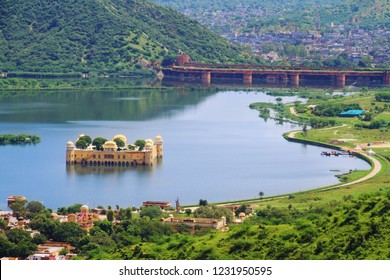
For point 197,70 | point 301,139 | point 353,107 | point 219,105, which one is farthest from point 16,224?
point 197,70

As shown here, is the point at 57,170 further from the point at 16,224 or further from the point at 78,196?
the point at 16,224

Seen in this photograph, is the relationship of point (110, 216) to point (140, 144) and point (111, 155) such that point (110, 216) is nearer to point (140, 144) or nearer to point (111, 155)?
point (111, 155)

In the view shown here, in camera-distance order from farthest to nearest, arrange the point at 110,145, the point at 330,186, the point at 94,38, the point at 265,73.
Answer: the point at 94,38 < the point at 265,73 < the point at 110,145 < the point at 330,186

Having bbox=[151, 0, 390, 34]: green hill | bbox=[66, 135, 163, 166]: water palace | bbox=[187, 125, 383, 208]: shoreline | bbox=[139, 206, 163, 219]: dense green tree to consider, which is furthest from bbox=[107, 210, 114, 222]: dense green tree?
bbox=[151, 0, 390, 34]: green hill

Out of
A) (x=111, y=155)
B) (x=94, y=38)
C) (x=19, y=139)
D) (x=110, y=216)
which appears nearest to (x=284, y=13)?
(x=94, y=38)

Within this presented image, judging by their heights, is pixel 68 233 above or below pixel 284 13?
below

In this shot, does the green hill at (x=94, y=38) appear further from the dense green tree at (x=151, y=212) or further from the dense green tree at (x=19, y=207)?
the dense green tree at (x=151, y=212)

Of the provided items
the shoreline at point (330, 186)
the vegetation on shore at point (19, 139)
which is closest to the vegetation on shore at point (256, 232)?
the shoreline at point (330, 186)
